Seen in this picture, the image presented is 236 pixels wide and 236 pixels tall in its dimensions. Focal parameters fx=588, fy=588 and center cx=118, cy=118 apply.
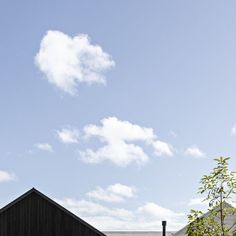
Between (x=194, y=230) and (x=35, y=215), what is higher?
(x=35, y=215)

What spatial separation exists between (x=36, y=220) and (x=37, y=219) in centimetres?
8

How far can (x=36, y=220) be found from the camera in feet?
111

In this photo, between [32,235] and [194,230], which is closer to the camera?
[194,230]

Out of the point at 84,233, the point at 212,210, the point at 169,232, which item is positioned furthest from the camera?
the point at 169,232

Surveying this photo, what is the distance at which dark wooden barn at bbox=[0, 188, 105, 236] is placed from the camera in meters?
33.6

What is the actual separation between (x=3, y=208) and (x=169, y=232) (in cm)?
3100

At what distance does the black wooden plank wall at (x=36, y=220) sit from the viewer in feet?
110

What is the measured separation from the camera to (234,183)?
723 inches

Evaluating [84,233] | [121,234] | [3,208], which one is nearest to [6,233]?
[3,208]

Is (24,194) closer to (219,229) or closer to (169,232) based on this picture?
(219,229)

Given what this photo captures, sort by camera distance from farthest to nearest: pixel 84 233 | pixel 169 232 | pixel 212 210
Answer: pixel 169 232 < pixel 84 233 < pixel 212 210

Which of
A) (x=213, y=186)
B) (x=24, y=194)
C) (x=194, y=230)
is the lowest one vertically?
(x=194, y=230)

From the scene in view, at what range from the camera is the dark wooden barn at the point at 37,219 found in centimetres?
3362

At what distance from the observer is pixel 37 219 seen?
3384 cm
